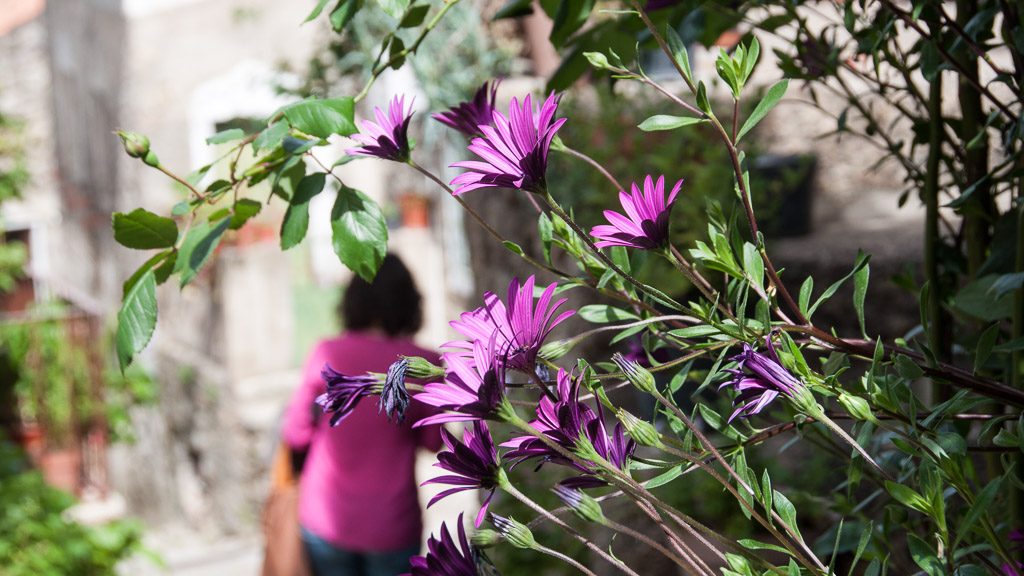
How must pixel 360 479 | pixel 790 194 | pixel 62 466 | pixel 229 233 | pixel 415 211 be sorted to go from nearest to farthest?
1. pixel 360 479
2. pixel 790 194
3. pixel 229 233
4. pixel 62 466
5. pixel 415 211

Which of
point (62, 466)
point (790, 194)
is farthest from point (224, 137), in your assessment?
point (62, 466)

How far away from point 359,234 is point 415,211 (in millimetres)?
5483

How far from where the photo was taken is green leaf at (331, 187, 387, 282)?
0.61 m

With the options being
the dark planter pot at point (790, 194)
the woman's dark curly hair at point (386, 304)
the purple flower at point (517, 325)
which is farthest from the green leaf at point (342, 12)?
the dark planter pot at point (790, 194)

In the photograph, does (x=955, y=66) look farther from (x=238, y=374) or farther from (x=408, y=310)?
(x=238, y=374)

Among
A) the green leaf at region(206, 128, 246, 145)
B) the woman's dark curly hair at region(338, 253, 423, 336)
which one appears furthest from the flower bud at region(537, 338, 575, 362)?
the woman's dark curly hair at region(338, 253, 423, 336)

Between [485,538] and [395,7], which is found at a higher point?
[395,7]

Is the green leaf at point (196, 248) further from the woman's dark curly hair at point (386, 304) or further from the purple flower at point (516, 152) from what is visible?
the woman's dark curly hair at point (386, 304)

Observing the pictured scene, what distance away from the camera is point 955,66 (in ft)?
2.30

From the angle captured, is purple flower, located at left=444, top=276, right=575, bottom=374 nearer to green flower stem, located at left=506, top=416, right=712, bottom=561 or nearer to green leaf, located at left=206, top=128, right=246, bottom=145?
green flower stem, located at left=506, top=416, right=712, bottom=561

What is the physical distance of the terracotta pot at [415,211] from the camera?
19.8 ft

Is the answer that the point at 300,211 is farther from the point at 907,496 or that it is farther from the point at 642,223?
the point at 907,496

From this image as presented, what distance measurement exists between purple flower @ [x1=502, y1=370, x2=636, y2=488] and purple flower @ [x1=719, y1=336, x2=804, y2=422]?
0.21 ft

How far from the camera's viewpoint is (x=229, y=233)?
12.8 ft
